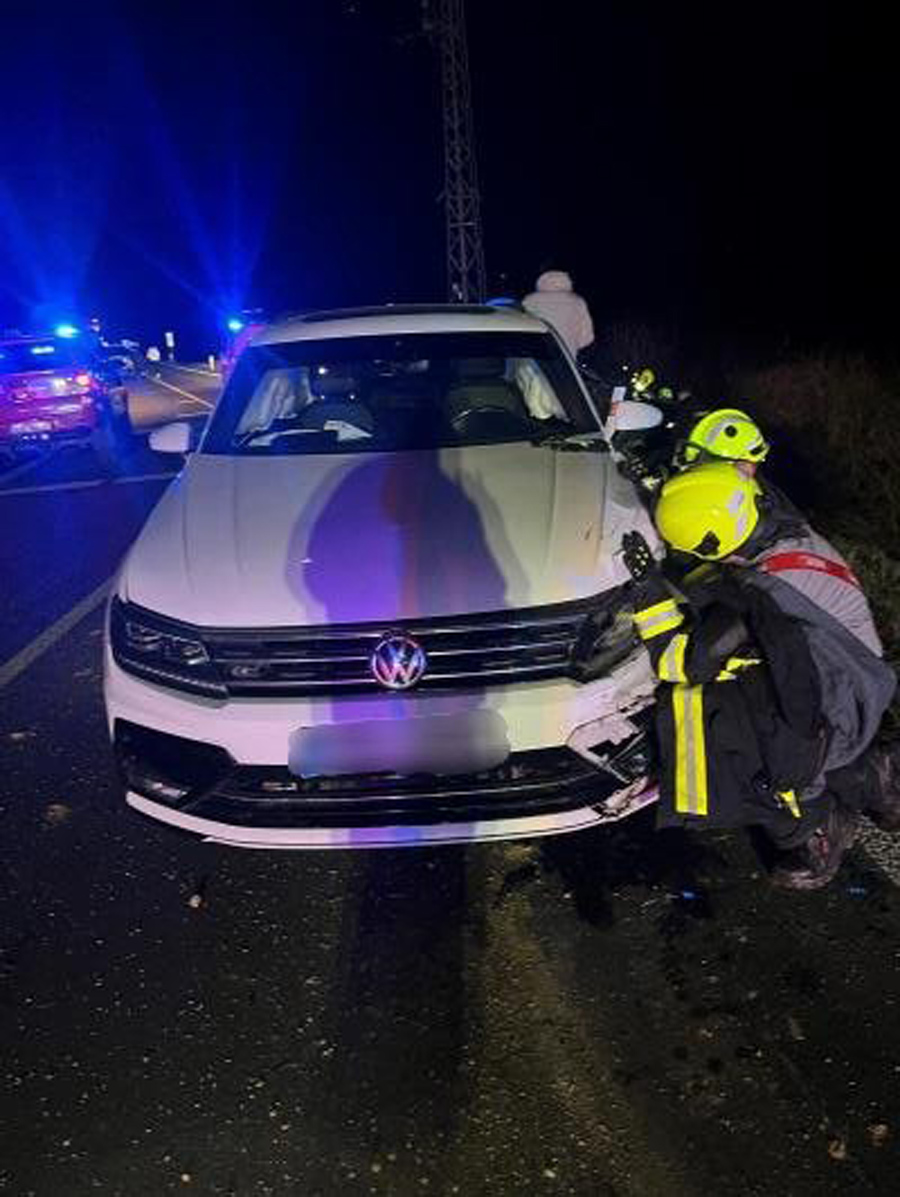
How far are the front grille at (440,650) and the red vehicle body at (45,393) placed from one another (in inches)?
459

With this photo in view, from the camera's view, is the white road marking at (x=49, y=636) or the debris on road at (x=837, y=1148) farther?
the white road marking at (x=49, y=636)

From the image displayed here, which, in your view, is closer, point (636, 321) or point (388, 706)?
point (388, 706)

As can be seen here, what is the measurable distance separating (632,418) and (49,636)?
3.42m

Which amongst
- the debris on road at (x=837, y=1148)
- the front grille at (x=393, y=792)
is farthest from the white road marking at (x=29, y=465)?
the debris on road at (x=837, y=1148)

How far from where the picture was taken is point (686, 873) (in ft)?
10.7

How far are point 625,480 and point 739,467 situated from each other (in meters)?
0.62

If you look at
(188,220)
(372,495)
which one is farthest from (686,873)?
(188,220)

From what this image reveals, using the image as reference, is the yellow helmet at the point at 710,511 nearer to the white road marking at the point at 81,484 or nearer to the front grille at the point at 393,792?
the front grille at the point at 393,792

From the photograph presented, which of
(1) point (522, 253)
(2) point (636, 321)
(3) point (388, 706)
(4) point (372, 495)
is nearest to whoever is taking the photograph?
(3) point (388, 706)

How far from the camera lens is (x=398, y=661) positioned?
283 cm

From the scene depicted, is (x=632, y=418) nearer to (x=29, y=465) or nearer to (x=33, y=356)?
(x=29, y=465)

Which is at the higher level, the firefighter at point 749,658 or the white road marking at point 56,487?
the firefighter at point 749,658

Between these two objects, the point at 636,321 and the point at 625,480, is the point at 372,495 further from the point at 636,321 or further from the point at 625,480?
the point at 636,321

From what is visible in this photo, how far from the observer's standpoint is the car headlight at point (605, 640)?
2898mm
